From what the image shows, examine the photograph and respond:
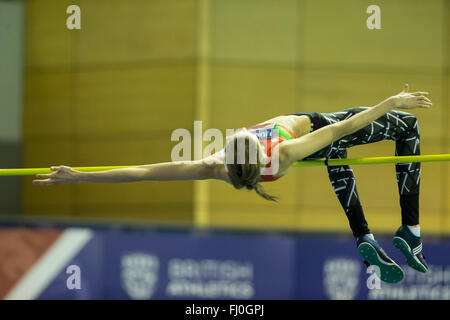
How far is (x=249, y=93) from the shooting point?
48.3 feet

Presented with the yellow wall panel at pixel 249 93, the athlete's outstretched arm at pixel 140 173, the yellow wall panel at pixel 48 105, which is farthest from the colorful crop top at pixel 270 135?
the yellow wall panel at pixel 48 105

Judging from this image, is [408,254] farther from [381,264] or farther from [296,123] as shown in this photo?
[296,123]

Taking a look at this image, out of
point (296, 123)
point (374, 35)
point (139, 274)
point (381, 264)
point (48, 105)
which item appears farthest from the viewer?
point (374, 35)

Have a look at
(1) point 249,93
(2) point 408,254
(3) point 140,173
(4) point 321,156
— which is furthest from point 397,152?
(1) point 249,93

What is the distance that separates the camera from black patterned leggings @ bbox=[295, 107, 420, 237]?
7570 millimetres

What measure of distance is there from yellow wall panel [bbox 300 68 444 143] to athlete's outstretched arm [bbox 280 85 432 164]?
7196 mm

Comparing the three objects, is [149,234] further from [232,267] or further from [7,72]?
[7,72]

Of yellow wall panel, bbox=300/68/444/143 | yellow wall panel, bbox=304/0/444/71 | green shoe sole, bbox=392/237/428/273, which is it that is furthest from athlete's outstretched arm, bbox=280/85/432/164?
yellow wall panel, bbox=300/68/444/143

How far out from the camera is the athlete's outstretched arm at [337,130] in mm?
6703

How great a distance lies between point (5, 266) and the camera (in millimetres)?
13055

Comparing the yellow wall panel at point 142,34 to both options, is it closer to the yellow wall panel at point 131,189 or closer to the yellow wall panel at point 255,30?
the yellow wall panel at point 255,30

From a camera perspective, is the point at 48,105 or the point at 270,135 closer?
the point at 270,135

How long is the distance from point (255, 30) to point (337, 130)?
26.3ft

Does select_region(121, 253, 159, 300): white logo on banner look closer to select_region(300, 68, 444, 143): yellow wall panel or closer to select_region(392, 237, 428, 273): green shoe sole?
select_region(300, 68, 444, 143): yellow wall panel
